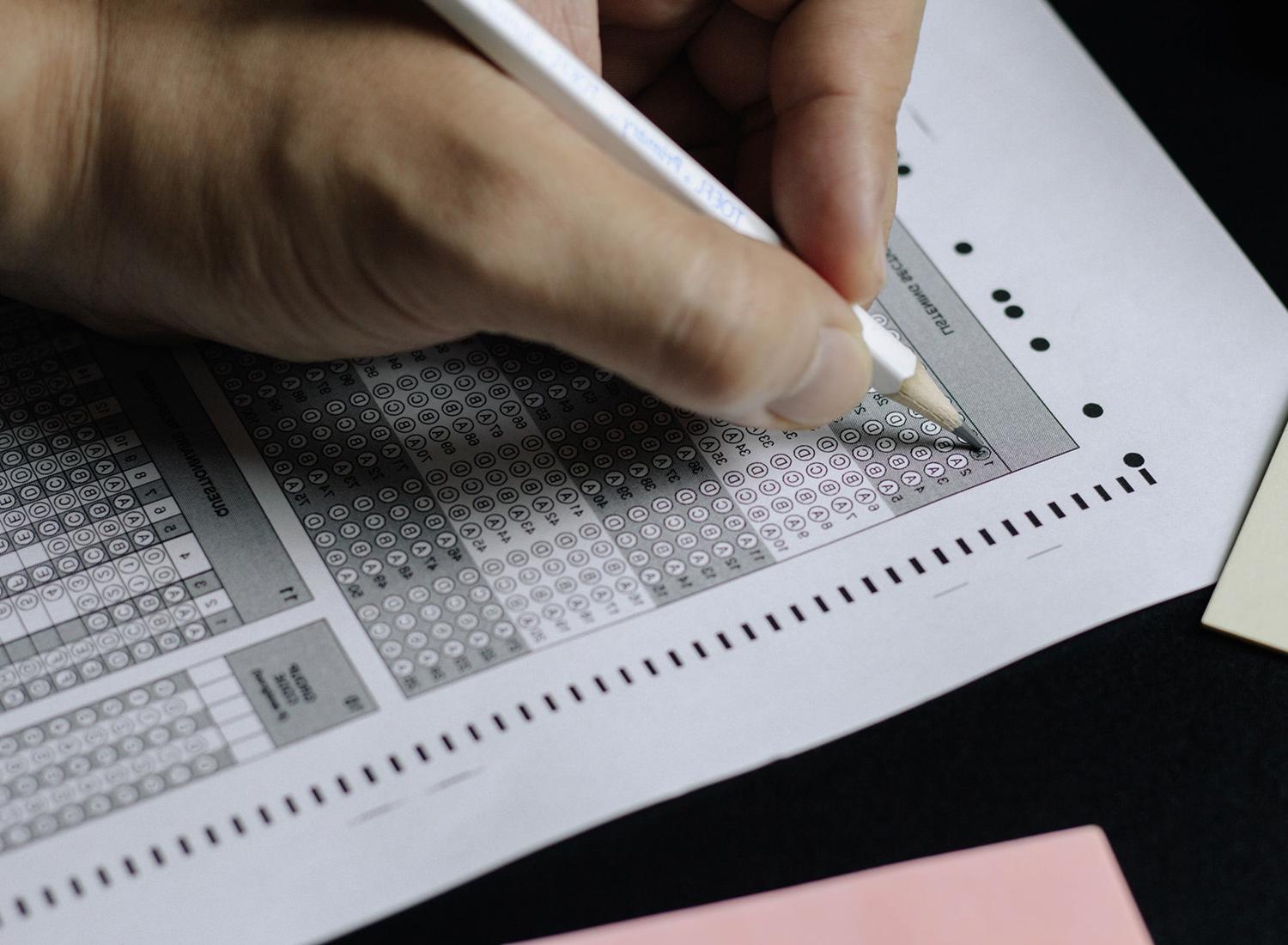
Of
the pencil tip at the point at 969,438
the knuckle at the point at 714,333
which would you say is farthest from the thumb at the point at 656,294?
the pencil tip at the point at 969,438

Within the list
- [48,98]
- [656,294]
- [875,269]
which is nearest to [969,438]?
[875,269]

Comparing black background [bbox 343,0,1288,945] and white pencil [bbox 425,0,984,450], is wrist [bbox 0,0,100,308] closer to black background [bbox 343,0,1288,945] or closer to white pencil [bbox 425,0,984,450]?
white pencil [bbox 425,0,984,450]

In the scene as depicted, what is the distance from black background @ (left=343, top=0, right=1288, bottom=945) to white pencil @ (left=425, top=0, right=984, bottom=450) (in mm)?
149

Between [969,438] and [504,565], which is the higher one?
[969,438]

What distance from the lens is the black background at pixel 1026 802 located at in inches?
17.5

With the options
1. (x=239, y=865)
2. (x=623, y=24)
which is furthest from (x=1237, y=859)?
(x=623, y=24)

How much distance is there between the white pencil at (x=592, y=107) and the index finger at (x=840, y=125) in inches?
1.0

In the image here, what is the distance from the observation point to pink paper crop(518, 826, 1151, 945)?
1.44 feet

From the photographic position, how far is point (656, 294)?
Result: 0.43 meters

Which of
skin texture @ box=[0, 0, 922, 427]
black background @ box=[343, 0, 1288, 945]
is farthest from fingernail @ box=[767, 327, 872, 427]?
black background @ box=[343, 0, 1288, 945]

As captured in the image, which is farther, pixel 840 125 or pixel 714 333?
pixel 840 125

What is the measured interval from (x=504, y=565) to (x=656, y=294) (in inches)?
5.6

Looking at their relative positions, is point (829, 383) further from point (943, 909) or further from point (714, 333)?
point (943, 909)

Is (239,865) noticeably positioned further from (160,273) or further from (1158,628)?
(1158,628)
